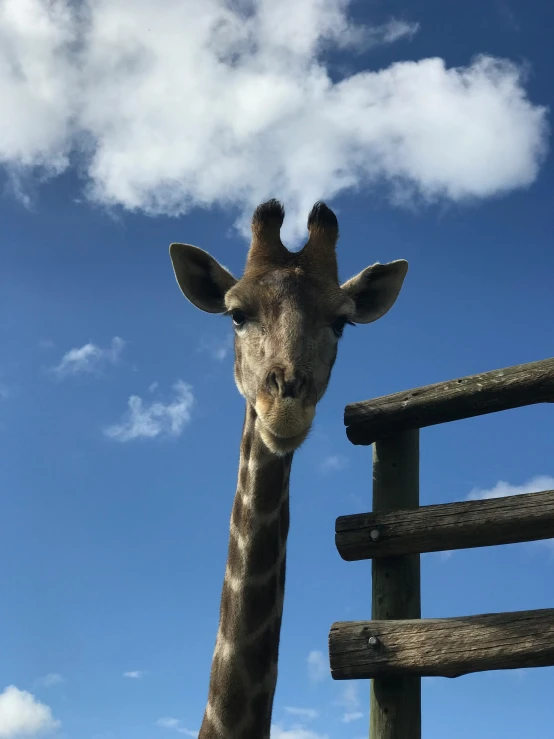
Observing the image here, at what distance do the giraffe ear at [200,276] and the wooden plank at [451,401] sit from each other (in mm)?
1809

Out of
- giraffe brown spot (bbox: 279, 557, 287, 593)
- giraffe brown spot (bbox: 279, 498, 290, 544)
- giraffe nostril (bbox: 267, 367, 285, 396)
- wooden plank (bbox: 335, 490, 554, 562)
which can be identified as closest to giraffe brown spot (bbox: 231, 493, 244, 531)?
giraffe brown spot (bbox: 279, 498, 290, 544)

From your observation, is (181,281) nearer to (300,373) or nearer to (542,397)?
(300,373)

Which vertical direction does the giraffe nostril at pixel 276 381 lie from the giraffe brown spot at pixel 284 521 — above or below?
above

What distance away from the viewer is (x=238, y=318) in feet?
24.2

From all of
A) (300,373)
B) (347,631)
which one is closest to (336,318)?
(300,373)

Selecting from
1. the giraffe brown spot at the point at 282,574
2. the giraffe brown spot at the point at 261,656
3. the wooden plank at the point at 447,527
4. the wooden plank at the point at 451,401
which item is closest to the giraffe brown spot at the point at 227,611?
the giraffe brown spot at the point at 261,656

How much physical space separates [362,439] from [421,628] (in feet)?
6.05

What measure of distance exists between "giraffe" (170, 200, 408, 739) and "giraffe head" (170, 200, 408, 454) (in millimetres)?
12

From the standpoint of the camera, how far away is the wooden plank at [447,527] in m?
6.11

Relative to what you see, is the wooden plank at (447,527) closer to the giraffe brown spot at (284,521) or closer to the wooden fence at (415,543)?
the wooden fence at (415,543)

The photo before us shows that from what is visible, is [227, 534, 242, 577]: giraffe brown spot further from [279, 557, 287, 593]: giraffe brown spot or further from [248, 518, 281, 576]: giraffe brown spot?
[279, 557, 287, 593]: giraffe brown spot

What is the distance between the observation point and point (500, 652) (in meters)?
5.78

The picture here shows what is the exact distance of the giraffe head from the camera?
20.2ft

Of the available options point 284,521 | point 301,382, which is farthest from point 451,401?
point 284,521
